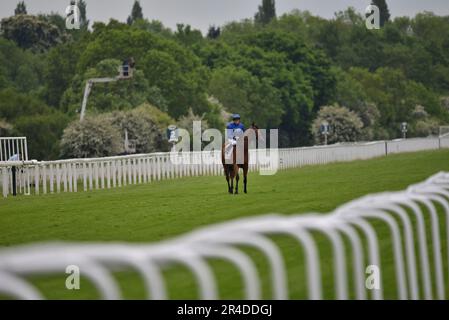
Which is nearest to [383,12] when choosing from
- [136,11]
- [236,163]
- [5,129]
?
[136,11]

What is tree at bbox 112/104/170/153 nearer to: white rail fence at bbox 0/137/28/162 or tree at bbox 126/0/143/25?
white rail fence at bbox 0/137/28/162

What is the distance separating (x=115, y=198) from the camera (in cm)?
2372

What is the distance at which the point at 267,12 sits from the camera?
162 metres

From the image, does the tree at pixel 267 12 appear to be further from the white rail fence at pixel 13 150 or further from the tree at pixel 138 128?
the white rail fence at pixel 13 150

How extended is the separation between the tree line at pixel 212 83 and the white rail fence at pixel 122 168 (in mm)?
6390

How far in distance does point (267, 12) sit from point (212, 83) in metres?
77.7

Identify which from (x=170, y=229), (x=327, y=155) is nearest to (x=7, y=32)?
(x=327, y=155)

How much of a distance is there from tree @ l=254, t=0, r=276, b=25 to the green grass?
132m

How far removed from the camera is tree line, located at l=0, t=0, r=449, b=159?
176 ft

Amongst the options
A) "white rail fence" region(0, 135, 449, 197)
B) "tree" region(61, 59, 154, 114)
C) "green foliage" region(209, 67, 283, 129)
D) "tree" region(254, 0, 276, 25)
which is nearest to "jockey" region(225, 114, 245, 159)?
"white rail fence" region(0, 135, 449, 197)

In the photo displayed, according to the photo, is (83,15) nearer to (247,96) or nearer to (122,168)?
(247,96)

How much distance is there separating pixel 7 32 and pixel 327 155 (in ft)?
236

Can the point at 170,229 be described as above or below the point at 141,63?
below
